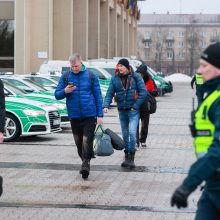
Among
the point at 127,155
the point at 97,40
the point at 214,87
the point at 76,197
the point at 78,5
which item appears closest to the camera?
the point at 214,87

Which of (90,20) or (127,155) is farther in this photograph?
(90,20)

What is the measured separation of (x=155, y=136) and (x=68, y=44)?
91.4 feet

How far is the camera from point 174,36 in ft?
468

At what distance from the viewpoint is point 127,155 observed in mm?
10938

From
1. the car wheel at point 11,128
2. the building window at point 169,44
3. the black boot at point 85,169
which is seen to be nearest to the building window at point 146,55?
the building window at point 169,44

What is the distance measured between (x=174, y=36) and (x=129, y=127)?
133126 mm

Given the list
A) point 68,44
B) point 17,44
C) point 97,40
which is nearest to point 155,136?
point 17,44

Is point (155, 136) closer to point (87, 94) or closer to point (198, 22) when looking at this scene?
point (87, 94)

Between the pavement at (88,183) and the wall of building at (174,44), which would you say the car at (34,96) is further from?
the wall of building at (174,44)

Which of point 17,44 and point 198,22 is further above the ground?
point 198,22

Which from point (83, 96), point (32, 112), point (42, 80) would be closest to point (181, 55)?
point (42, 80)

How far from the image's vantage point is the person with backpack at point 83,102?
9.80 m

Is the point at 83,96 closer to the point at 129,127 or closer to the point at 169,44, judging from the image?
the point at 129,127

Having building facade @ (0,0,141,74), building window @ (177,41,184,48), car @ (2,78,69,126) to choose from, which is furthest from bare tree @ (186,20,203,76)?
car @ (2,78,69,126)
